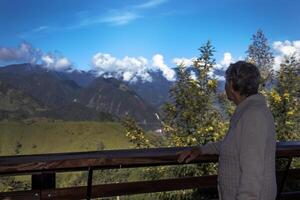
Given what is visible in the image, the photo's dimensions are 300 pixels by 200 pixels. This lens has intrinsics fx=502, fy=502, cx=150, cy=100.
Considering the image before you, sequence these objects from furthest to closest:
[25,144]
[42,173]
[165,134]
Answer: [25,144], [165,134], [42,173]

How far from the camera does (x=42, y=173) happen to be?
261 centimetres

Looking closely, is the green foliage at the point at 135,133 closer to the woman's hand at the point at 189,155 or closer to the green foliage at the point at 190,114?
the green foliage at the point at 190,114

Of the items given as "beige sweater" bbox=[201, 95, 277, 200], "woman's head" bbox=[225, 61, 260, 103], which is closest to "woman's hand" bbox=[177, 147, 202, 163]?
"beige sweater" bbox=[201, 95, 277, 200]

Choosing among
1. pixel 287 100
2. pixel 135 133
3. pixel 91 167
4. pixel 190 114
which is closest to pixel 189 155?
pixel 91 167

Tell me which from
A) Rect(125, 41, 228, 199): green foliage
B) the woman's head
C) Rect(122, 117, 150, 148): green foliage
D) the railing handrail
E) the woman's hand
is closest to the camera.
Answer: the woman's head

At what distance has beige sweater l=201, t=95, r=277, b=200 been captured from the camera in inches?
82.8

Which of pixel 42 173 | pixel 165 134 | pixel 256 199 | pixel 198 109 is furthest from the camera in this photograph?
pixel 165 134

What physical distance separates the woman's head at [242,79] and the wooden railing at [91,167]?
0.65 metres

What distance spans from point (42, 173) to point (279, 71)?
6940mm

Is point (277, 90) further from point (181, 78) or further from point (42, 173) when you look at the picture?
point (42, 173)

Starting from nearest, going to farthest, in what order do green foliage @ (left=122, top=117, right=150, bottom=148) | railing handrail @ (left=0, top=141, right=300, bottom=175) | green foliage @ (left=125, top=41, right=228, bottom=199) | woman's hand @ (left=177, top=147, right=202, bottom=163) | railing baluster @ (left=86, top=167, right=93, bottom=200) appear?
1. railing handrail @ (left=0, top=141, right=300, bottom=175)
2. railing baluster @ (left=86, top=167, right=93, bottom=200)
3. woman's hand @ (left=177, top=147, right=202, bottom=163)
4. green foliage @ (left=125, top=41, right=228, bottom=199)
5. green foliage @ (left=122, top=117, right=150, bottom=148)

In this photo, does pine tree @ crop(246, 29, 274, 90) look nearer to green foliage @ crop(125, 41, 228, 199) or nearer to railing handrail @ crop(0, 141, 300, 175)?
green foliage @ crop(125, 41, 228, 199)

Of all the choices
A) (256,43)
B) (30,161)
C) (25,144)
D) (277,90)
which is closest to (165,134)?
(277,90)

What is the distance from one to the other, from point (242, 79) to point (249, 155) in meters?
0.34
